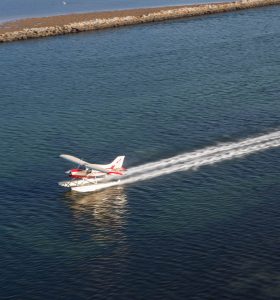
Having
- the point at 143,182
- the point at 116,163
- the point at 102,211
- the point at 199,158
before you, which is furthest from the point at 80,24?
the point at 102,211

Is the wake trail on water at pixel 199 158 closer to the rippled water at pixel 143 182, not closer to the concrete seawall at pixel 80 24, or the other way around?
the rippled water at pixel 143 182

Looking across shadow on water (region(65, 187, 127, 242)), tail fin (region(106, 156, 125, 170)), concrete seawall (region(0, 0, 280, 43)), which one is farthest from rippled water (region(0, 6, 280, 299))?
concrete seawall (region(0, 0, 280, 43))

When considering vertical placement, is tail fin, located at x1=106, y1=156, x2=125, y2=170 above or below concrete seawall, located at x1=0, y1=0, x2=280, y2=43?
below

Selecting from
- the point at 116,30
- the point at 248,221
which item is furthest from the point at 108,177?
the point at 116,30

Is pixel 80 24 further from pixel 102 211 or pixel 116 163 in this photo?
pixel 102 211

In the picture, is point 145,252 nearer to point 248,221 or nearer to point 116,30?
point 248,221

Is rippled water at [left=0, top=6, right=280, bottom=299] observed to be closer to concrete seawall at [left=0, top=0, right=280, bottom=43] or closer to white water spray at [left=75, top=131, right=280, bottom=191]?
white water spray at [left=75, top=131, right=280, bottom=191]
